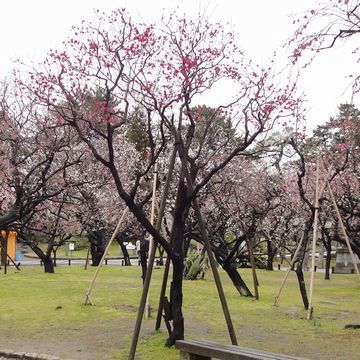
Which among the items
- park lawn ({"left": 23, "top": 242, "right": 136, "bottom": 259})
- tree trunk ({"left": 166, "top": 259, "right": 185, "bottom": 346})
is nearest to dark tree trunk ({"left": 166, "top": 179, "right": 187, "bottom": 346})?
tree trunk ({"left": 166, "top": 259, "right": 185, "bottom": 346})

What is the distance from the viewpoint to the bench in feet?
17.7

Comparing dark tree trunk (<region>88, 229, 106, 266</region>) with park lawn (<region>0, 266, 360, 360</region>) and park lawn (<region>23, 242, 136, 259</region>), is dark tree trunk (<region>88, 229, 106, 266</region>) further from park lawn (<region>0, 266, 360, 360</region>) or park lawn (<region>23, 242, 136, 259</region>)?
park lawn (<region>23, 242, 136, 259</region>)

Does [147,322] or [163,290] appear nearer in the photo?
[163,290]

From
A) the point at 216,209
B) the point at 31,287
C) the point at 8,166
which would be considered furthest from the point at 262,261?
the point at 8,166

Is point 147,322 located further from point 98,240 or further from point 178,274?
point 98,240

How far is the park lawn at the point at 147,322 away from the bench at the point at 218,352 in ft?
4.61

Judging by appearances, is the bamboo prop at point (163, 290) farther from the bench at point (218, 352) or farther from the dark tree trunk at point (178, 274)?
the bench at point (218, 352)

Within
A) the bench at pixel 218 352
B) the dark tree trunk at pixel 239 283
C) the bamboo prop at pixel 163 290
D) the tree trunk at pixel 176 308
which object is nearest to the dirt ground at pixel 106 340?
the bamboo prop at pixel 163 290

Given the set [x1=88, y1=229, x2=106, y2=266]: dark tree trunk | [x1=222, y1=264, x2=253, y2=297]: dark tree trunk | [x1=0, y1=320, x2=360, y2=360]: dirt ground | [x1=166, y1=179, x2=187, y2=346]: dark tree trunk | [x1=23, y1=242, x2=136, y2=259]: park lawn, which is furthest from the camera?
[x1=23, y1=242, x2=136, y2=259]: park lawn

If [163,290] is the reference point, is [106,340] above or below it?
below

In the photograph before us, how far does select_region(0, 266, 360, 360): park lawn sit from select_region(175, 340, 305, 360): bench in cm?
141

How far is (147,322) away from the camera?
10.9 m

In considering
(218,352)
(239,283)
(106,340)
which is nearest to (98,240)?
(239,283)

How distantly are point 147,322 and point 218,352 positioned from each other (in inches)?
212
